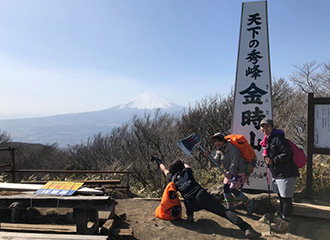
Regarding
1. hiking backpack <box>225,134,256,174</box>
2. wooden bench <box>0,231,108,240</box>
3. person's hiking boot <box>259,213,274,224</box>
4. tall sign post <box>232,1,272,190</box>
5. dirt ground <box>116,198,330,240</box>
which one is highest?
tall sign post <box>232,1,272,190</box>

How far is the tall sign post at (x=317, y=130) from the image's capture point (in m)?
4.54

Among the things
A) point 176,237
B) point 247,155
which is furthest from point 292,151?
point 176,237

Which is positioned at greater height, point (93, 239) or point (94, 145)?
point (93, 239)

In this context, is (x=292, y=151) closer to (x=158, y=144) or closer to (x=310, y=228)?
(x=310, y=228)

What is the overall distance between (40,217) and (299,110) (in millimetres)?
17426

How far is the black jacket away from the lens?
3633 mm

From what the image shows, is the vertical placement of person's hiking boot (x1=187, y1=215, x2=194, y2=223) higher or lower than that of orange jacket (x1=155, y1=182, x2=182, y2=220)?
lower

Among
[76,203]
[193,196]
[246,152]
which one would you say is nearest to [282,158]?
[246,152]

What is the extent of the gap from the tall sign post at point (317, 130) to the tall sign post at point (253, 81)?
831 millimetres

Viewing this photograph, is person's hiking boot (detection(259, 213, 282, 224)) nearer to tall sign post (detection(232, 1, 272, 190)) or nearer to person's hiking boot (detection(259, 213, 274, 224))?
person's hiking boot (detection(259, 213, 274, 224))

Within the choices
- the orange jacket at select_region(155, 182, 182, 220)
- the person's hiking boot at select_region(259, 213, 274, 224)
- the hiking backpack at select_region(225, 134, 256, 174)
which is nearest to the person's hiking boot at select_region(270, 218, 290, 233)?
the person's hiking boot at select_region(259, 213, 274, 224)

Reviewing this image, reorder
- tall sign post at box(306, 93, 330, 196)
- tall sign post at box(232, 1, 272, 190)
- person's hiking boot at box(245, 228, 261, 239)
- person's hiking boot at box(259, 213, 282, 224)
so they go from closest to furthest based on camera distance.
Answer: person's hiking boot at box(245, 228, 261, 239)
person's hiking boot at box(259, 213, 282, 224)
tall sign post at box(306, 93, 330, 196)
tall sign post at box(232, 1, 272, 190)

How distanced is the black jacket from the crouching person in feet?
3.38

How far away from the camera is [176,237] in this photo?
145 inches
